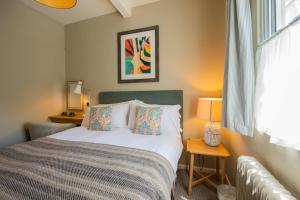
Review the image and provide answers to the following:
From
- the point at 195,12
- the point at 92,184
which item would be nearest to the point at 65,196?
the point at 92,184

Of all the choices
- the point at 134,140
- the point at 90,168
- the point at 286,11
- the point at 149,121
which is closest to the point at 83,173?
the point at 90,168

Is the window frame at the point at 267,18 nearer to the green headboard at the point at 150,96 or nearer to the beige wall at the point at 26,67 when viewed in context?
the green headboard at the point at 150,96

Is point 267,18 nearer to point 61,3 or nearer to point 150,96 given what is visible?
point 150,96

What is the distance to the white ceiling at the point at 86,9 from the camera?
7.88ft

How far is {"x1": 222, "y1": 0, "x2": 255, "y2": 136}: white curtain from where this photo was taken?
1.27 m

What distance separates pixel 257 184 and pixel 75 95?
3.25 metres

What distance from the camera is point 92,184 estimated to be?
0.85 metres

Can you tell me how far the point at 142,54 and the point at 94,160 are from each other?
1.90 metres

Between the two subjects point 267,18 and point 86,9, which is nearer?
point 267,18

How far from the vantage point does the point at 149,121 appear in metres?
1.90

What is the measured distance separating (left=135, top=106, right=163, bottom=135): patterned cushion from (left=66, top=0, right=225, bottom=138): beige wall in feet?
2.04

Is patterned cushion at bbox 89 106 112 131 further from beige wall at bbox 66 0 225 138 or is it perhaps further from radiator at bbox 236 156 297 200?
radiator at bbox 236 156 297 200

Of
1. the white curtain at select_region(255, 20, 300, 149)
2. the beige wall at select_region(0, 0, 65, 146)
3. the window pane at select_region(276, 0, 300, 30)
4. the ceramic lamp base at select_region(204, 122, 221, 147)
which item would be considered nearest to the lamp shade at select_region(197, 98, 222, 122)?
the ceramic lamp base at select_region(204, 122, 221, 147)

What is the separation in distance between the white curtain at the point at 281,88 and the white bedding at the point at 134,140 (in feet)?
2.74
